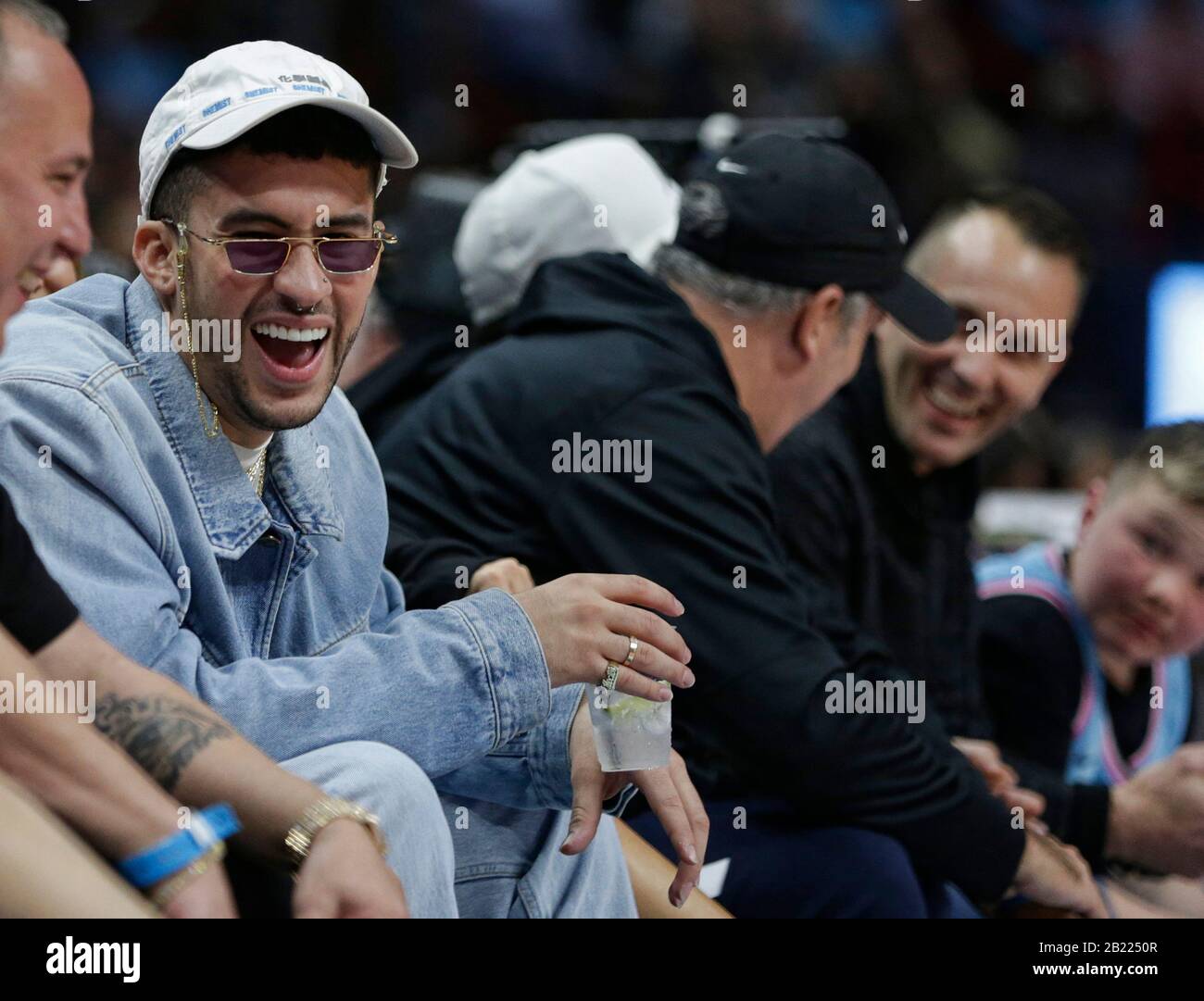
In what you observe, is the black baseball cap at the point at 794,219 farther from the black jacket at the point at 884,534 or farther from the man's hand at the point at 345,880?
the man's hand at the point at 345,880

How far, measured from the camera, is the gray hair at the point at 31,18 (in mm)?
1443

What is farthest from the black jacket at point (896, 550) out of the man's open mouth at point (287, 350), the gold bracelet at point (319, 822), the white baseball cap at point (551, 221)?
the gold bracelet at point (319, 822)

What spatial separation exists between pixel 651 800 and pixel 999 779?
0.84 metres

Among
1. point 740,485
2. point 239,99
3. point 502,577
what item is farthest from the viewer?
point 740,485

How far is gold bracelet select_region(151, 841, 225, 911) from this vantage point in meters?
1.21

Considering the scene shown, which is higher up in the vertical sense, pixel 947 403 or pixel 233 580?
pixel 947 403

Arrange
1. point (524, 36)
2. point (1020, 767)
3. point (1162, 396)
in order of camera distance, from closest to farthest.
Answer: point (1020, 767) < point (1162, 396) < point (524, 36)

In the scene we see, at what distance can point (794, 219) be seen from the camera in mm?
2133

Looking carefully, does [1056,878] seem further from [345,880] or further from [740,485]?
[345,880]

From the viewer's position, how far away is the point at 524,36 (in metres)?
5.66

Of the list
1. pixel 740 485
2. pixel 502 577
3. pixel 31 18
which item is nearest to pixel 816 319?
pixel 740 485
